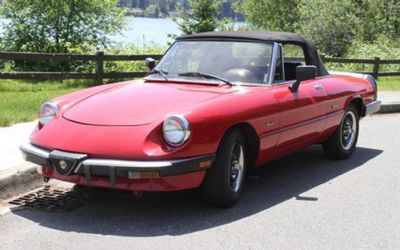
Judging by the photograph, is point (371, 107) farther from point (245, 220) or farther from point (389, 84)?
point (389, 84)

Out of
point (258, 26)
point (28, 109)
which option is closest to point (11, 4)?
point (28, 109)

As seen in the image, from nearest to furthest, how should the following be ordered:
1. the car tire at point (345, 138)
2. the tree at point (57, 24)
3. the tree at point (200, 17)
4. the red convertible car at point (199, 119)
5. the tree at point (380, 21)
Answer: the red convertible car at point (199, 119)
the car tire at point (345, 138)
the tree at point (57, 24)
the tree at point (200, 17)
the tree at point (380, 21)

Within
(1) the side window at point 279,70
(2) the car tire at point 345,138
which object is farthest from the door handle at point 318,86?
(2) the car tire at point 345,138

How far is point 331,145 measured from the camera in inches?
289

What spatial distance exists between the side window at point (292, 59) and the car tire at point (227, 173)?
1475mm

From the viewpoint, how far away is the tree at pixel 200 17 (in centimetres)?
2117

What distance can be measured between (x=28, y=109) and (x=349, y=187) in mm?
5725

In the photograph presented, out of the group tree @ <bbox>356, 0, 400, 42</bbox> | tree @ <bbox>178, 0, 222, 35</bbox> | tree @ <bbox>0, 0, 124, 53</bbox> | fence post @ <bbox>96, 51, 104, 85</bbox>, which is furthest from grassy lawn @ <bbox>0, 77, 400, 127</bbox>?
tree @ <bbox>356, 0, 400, 42</bbox>

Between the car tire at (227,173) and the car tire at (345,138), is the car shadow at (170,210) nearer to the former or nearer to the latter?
the car tire at (227,173)

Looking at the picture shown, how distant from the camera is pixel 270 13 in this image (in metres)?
43.1

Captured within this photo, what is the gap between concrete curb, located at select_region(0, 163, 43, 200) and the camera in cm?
554

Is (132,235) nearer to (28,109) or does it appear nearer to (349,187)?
(349,187)

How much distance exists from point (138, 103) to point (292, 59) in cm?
271

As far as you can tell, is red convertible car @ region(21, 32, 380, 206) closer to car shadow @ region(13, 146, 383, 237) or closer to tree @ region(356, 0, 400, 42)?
car shadow @ region(13, 146, 383, 237)
